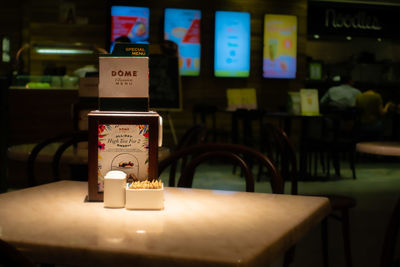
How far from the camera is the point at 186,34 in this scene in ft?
29.9

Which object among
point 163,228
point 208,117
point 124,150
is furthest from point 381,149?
point 208,117

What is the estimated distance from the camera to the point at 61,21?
25.3ft

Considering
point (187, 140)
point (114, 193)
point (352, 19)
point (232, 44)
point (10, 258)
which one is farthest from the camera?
point (352, 19)

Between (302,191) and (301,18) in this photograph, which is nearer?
(302,191)

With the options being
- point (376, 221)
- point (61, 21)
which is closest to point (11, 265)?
point (376, 221)

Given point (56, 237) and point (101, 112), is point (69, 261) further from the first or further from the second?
point (101, 112)

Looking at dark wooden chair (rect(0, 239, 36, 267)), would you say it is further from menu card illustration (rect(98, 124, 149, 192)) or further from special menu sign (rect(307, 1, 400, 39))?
special menu sign (rect(307, 1, 400, 39))

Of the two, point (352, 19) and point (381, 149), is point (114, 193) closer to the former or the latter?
point (381, 149)

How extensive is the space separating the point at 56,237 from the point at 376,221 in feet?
12.7

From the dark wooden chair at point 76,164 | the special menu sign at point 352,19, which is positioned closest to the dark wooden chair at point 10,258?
the dark wooden chair at point 76,164

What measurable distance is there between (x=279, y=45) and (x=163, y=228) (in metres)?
8.83

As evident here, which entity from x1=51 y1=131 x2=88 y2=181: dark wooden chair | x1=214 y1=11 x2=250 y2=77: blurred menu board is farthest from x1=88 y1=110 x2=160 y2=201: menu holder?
x1=214 y1=11 x2=250 y2=77: blurred menu board

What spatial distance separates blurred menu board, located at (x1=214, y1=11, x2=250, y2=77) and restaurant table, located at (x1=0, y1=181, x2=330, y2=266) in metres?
7.95

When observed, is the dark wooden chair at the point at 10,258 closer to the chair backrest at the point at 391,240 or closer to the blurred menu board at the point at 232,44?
the chair backrest at the point at 391,240
